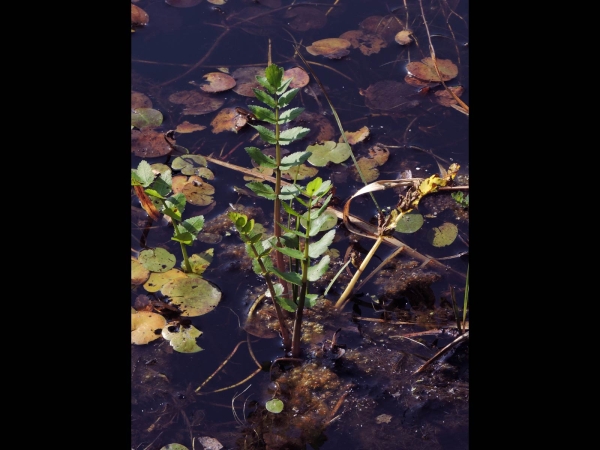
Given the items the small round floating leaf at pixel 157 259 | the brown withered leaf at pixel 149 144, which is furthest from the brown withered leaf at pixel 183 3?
the small round floating leaf at pixel 157 259

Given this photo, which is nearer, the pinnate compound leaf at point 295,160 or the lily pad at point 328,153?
the pinnate compound leaf at point 295,160

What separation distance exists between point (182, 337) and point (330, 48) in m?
1.61

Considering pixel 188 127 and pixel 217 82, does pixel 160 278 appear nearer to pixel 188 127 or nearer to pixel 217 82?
pixel 188 127

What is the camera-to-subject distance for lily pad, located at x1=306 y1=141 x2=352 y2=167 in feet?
8.09

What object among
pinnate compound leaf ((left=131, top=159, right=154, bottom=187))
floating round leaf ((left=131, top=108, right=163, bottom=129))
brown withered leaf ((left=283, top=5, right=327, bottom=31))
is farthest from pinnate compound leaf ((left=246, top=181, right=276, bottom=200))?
brown withered leaf ((left=283, top=5, right=327, bottom=31))

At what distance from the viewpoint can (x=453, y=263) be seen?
212cm

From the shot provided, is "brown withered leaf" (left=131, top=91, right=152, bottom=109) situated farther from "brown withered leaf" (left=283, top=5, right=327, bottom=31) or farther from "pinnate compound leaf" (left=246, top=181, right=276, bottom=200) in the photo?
"pinnate compound leaf" (left=246, top=181, right=276, bottom=200)

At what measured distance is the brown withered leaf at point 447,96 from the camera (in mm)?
2750

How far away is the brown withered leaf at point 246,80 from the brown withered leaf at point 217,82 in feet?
0.09

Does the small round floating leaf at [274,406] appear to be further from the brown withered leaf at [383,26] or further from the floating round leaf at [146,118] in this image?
the brown withered leaf at [383,26]

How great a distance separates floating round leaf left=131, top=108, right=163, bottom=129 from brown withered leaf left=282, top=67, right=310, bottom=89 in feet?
1.79
